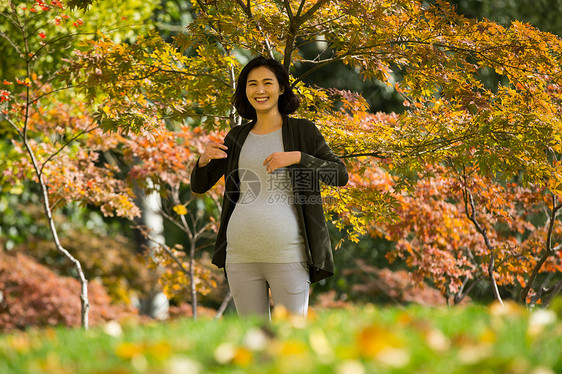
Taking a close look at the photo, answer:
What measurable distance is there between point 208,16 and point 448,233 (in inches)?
130

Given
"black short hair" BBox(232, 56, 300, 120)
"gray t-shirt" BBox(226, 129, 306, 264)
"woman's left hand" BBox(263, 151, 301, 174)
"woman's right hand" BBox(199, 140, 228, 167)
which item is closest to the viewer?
"woman's left hand" BBox(263, 151, 301, 174)

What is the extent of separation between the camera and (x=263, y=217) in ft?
8.07

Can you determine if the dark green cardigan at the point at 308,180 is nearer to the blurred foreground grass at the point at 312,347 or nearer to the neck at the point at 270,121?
the neck at the point at 270,121

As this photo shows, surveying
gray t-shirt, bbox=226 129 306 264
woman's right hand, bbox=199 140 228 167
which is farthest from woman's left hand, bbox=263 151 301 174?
woman's right hand, bbox=199 140 228 167

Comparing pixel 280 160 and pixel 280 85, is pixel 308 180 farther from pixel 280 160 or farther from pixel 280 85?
pixel 280 85

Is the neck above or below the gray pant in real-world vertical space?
above

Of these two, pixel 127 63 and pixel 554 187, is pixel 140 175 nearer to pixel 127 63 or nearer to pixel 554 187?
pixel 127 63

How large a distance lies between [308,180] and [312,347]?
1.29 metres

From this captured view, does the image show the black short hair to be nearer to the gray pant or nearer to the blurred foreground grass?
the gray pant

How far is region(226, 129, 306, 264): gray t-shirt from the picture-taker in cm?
245

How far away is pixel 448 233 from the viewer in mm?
5734

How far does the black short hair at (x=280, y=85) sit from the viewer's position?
8.84 ft

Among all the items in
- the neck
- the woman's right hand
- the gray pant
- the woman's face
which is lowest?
the gray pant

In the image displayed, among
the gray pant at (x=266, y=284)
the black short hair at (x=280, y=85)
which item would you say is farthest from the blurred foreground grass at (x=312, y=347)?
the black short hair at (x=280, y=85)
